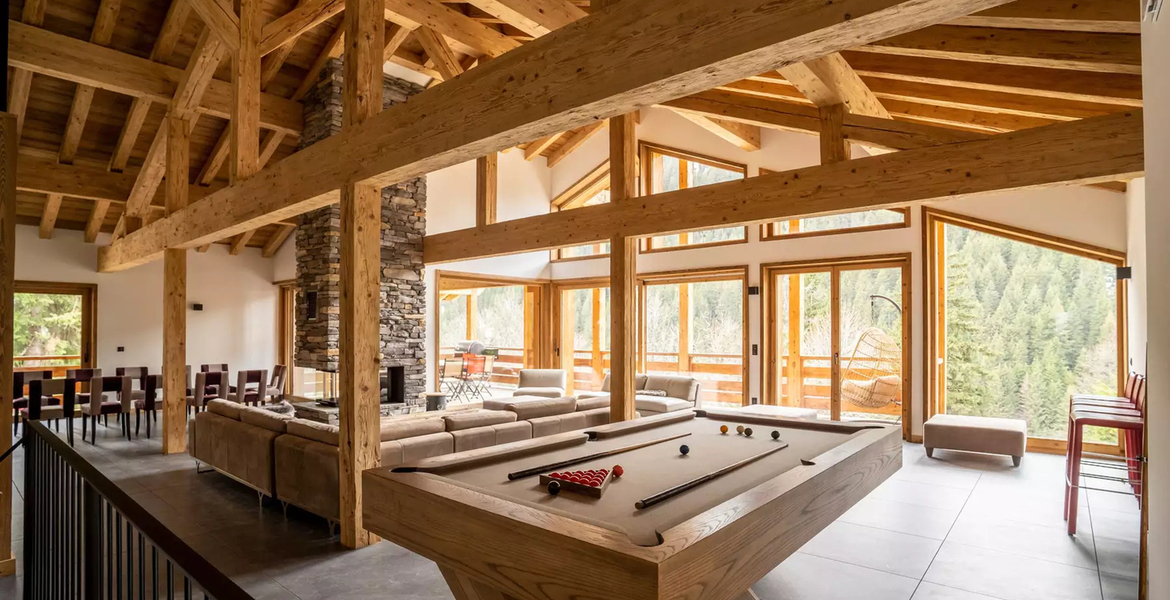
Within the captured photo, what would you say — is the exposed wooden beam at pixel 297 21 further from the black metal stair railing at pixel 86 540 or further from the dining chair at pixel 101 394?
the dining chair at pixel 101 394

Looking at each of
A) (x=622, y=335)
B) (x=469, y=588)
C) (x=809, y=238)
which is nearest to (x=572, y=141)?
(x=809, y=238)

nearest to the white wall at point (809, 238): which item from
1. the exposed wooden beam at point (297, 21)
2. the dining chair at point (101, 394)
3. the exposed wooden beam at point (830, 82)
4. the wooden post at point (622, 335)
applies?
the exposed wooden beam at point (830, 82)

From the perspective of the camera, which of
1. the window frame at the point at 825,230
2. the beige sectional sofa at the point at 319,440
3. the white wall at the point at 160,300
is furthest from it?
the white wall at the point at 160,300

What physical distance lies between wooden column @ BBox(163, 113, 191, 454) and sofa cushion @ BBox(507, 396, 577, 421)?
4353 mm

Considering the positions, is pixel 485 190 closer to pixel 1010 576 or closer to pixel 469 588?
pixel 469 588

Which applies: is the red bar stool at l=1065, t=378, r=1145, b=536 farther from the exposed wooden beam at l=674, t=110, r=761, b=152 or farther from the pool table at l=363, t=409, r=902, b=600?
the exposed wooden beam at l=674, t=110, r=761, b=152

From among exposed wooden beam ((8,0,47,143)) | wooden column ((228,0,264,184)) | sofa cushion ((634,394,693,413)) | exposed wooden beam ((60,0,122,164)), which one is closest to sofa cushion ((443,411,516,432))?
wooden column ((228,0,264,184))

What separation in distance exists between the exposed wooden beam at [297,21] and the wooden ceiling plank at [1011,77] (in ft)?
15.4

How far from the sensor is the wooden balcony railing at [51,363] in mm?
9945

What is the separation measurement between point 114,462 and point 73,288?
5.47 metres

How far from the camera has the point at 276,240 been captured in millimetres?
12273

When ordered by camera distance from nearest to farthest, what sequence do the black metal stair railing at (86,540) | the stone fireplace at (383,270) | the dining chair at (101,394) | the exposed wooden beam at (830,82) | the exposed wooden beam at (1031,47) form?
the black metal stair railing at (86,540)
the exposed wooden beam at (1031,47)
the exposed wooden beam at (830,82)
the dining chair at (101,394)
the stone fireplace at (383,270)

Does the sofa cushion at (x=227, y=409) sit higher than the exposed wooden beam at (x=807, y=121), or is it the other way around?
the exposed wooden beam at (x=807, y=121)

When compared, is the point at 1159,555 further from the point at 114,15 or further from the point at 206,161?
the point at 206,161
